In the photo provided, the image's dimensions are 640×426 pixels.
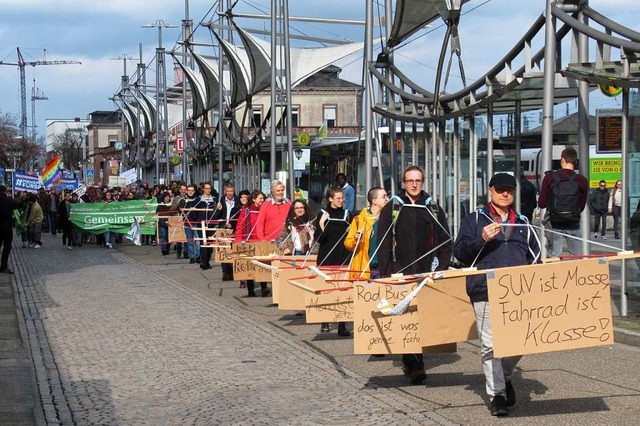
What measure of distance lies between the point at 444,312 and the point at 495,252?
815 millimetres

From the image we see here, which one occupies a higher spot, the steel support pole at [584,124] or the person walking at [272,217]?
the steel support pole at [584,124]

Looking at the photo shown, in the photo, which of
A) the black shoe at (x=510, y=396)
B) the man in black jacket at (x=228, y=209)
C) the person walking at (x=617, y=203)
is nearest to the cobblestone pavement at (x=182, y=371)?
the black shoe at (x=510, y=396)

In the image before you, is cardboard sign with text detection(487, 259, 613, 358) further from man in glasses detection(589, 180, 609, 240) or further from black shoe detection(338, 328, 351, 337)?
man in glasses detection(589, 180, 609, 240)

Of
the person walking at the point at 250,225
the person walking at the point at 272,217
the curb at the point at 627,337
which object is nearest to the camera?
the curb at the point at 627,337

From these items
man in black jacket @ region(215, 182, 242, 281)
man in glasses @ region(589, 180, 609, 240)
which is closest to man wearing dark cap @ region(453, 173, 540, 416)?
man in black jacket @ region(215, 182, 242, 281)

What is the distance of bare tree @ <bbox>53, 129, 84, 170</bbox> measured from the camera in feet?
468

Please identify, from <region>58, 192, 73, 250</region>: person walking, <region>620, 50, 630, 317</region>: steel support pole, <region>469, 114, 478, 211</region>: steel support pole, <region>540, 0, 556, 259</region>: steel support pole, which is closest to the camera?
<region>620, 50, 630, 317</region>: steel support pole

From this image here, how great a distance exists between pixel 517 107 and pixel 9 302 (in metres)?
8.14

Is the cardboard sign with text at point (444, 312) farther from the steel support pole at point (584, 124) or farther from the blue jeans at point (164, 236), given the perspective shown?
the blue jeans at point (164, 236)

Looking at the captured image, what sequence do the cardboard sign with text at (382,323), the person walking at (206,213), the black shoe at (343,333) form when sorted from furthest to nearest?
the person walking at (206,213)
the black shoe at (343,333)
the cardboard sign with text at (382,323)

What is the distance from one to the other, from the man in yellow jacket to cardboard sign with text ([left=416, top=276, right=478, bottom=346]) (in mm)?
2905

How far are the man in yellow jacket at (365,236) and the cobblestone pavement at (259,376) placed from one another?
89cm

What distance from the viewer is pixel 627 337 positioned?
12477mm

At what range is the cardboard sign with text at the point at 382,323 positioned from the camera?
9.85m
